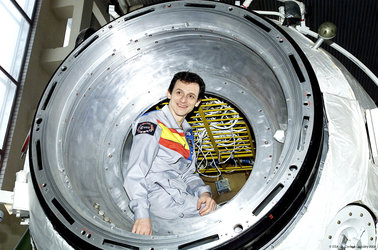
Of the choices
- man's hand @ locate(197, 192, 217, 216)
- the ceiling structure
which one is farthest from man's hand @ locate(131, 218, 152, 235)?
the ceiling structure

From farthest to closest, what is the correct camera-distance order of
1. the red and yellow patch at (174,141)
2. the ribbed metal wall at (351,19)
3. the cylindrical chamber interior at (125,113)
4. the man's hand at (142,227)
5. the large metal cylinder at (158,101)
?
the ribbed metal wall at (351,19)
the red and yellow patch at (174,141)
the cylindrical chamber interior at (125,113)
the man's hand at (142,227)
the large metal cylinder at (158,101)

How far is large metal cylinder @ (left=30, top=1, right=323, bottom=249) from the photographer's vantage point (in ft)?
5.99

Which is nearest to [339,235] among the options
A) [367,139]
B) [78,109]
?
[367,139]

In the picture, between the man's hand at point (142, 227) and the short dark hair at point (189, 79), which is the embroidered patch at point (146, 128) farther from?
the man's hand at point (142, 227)

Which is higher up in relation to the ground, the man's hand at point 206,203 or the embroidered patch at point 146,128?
the embroidered patch at point 146,128

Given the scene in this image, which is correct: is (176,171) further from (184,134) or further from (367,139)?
(367,139)

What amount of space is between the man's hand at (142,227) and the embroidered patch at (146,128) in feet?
1.73

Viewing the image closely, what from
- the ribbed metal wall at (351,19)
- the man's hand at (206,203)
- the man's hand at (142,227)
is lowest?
the man's hand at (142,227)

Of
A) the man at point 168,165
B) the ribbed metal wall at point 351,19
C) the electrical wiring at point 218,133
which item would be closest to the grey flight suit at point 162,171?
the man at point 168,165

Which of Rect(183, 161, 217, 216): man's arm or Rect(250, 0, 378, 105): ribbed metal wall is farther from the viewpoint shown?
Rect(250, 0, 378, 105): ribbed metal wall

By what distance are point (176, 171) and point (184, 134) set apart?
0.25 meters

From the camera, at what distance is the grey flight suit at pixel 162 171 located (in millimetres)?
2383

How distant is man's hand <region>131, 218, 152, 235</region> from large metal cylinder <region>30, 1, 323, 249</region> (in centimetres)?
5

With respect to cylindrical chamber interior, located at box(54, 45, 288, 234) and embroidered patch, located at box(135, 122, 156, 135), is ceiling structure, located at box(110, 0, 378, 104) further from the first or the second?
embroidered patch, located at box(135, 122, 156, 135)
